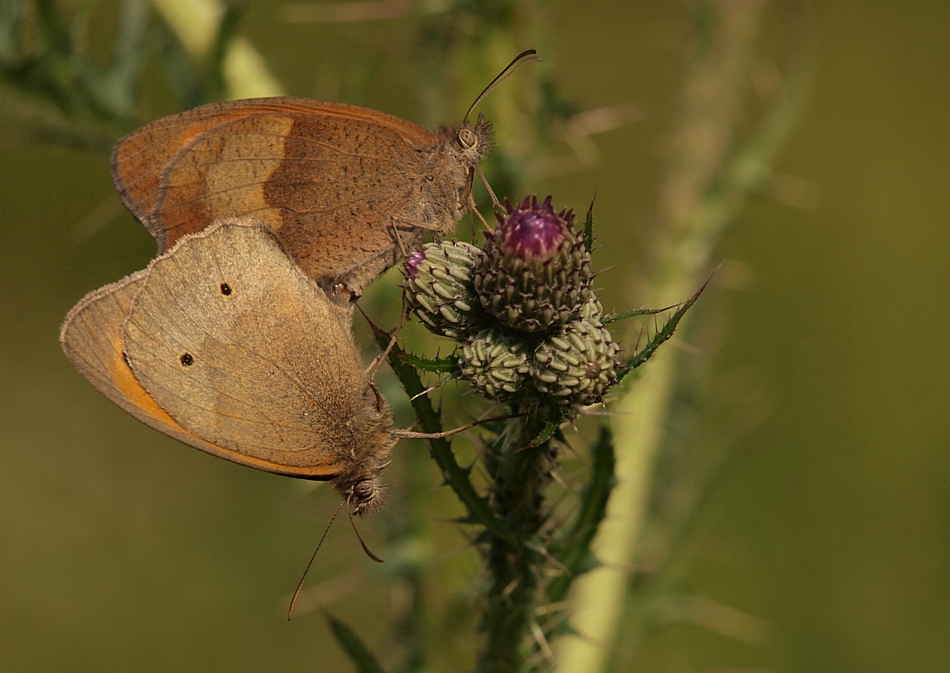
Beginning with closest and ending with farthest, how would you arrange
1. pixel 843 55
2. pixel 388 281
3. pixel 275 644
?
1. pixel 388 281
2. pixel 275 644
3. pixel 843 55

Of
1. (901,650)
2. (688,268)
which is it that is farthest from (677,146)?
(901,650)

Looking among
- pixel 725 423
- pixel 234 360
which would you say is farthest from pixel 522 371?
pixel 725 423

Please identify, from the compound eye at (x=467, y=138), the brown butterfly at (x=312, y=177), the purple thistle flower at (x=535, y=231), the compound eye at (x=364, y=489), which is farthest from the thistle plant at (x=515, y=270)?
the compound eye at (x=467, y=138)

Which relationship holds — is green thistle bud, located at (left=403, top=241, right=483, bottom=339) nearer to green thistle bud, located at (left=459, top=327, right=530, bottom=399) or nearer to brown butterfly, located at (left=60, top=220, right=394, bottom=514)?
green thistle bud, located at (left=459, top=327, right=530, bottom=399)

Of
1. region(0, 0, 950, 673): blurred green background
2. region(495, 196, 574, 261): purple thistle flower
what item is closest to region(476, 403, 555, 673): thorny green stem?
region(495, 196, 574, 261): purple thistle flower

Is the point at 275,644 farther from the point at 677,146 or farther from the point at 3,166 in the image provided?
the point at 3,166

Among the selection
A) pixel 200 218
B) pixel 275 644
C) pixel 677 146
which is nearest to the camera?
pixel 200 218

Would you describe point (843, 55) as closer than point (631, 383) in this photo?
No

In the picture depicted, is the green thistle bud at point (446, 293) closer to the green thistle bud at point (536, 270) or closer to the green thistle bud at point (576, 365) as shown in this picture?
the green thistle bud at point (536, 270)
